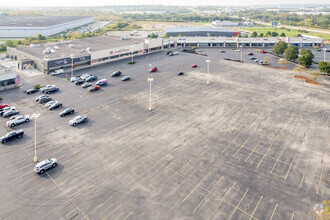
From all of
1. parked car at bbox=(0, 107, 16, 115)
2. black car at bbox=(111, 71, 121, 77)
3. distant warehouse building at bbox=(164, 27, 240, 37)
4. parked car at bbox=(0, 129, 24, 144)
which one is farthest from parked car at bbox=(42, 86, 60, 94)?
distant warehouse building at bbox=(164, 27, 240, 37)

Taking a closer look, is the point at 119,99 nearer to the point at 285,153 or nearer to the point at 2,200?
the point at 2,200

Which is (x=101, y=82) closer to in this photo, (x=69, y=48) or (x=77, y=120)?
(x=77, y=120)

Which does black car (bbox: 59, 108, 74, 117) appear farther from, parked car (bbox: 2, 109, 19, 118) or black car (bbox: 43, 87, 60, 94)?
black car (bbox: 43, 87, 60, 94)

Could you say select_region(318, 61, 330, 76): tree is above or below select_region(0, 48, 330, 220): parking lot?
above

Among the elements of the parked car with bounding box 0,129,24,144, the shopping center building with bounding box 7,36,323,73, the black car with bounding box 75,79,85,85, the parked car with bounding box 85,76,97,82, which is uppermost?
the shopping center building with bounding box 7,36,323,73

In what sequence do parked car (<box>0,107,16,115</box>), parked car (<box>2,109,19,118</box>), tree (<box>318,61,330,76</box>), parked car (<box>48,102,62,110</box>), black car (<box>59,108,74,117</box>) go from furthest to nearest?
tree (<box>318,61,330,76</box>)
parked car (<box>48,102,62,110</box>)
parked car (<box>0,107,16,115</box>)
black car (<box>59,108,74,117</box>)
parked car (<box>2,109,19,118</box>)

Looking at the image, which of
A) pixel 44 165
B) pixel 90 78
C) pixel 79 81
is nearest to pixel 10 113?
pixel 79 81

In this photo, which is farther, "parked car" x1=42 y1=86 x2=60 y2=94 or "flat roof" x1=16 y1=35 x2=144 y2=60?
"flat roof" x1=16 y1=35 x2=144 y2=60
